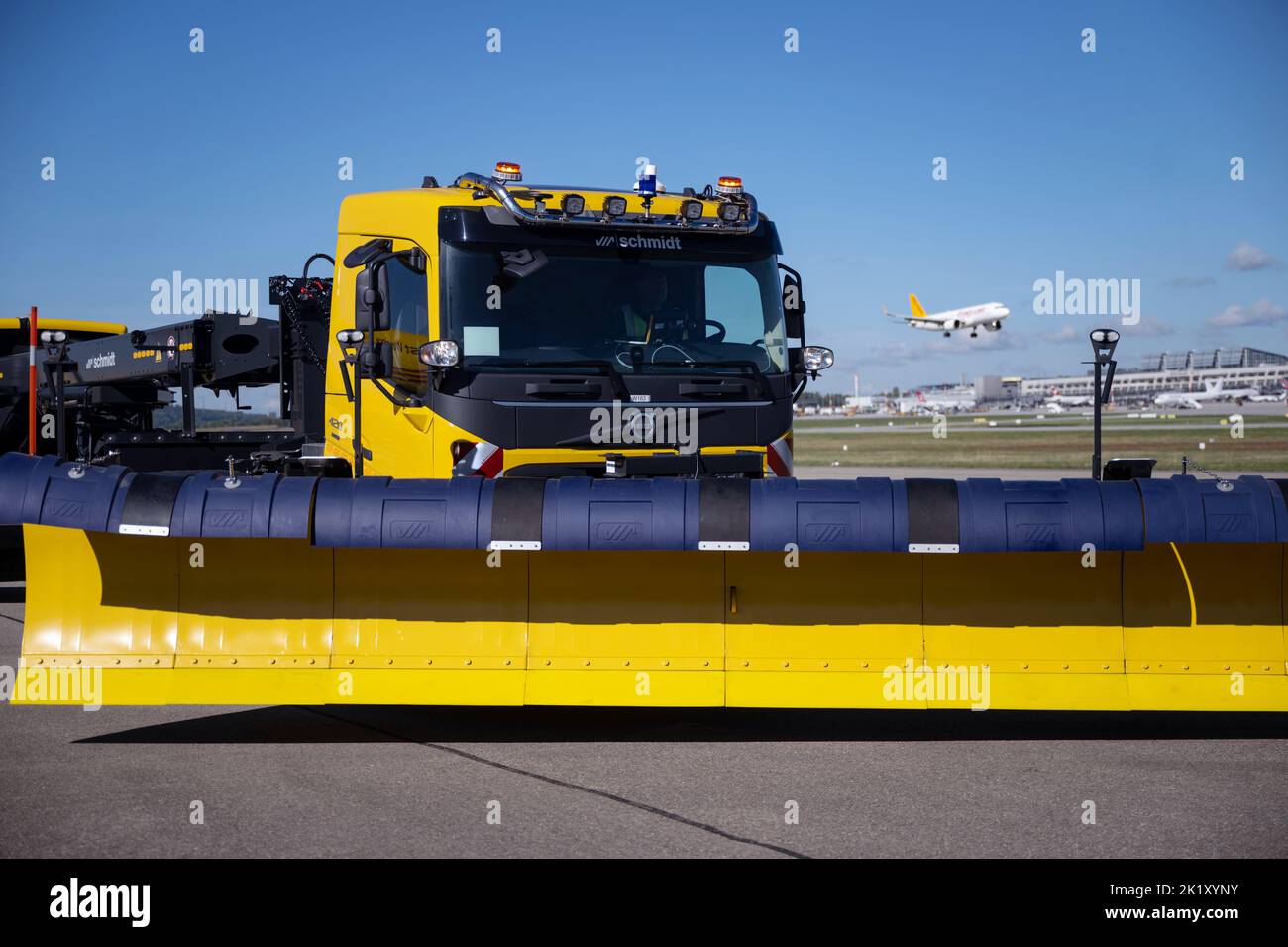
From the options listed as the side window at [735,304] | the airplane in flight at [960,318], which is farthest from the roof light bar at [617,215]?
the airplane in flight at [960,318]

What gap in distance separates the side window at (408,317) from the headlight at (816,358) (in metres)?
2.37

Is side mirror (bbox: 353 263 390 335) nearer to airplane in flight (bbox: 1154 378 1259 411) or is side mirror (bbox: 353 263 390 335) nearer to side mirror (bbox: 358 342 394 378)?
side mirror (bbox: 358 342 394 378)

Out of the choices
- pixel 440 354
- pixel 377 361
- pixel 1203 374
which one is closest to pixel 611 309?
pixel 440 354

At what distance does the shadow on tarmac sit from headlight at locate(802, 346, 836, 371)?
7.09 ft

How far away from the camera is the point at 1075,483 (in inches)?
232

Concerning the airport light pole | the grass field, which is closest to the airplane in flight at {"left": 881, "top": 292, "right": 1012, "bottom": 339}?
the grass field

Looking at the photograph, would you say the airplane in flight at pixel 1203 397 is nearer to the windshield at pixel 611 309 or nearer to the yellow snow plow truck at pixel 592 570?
the windshield at pixel 611 309

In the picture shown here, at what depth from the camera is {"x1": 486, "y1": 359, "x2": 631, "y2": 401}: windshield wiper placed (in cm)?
733

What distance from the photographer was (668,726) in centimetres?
702

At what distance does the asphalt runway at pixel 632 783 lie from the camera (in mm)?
4883

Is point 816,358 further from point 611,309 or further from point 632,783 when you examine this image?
point 632,783

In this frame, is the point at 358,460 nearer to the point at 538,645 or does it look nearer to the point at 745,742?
the point at 538,645
